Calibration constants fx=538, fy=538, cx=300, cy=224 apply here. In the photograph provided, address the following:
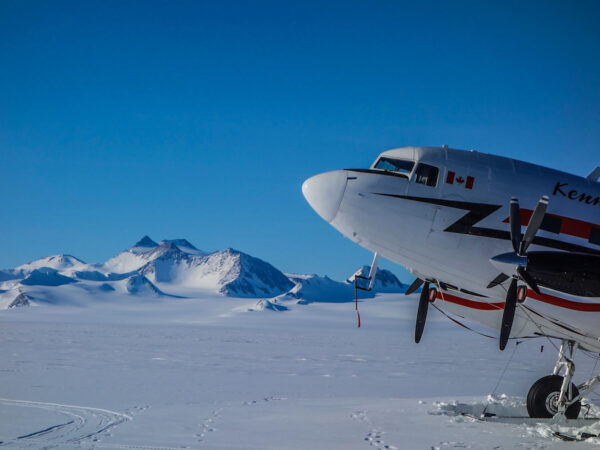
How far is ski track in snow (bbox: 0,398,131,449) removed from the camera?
11961 millimetres

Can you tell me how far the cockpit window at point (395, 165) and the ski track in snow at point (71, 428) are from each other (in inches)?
354

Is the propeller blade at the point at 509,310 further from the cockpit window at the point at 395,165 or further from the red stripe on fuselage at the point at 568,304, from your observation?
the cockpit window at the point at 395,165

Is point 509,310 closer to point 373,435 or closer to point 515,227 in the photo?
point 515,227

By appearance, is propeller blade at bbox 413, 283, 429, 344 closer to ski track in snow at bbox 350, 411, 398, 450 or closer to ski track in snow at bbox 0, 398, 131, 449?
ski track in snow at bbox 350, 411, 398, 450

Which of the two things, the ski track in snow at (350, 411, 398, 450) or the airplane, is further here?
the airplane

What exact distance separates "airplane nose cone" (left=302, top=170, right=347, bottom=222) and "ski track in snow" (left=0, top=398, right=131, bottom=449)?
7.14 metres

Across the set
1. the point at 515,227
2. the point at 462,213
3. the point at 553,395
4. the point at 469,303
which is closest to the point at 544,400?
the point at 553,395

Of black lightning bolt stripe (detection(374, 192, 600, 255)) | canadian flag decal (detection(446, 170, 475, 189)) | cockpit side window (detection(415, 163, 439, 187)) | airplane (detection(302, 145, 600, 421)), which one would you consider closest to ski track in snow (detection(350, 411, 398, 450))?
airplane (detection(302, 145, 600, 421))

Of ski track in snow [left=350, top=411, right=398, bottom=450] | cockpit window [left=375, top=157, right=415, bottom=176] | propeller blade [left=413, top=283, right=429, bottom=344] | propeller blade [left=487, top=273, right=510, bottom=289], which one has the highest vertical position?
cockpit window [left=375, top=157, right=415, bottom=176]

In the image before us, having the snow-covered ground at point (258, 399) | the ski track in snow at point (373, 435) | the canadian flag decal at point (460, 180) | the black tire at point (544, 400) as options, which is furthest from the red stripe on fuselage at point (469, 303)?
the canadian flag decal at point (460, 180)

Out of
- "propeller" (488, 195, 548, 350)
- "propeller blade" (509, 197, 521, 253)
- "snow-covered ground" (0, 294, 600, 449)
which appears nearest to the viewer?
"propeller" (488, 195, 548, 350)

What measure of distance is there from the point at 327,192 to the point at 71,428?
8762mm

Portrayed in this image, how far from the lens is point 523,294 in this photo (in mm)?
10820

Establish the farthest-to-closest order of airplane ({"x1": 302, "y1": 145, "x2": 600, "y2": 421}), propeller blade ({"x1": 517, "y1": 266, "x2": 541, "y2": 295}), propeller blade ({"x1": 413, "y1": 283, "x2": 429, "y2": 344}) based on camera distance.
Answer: propeller blade ({"x1": 413, "y1": 283, "x2": 429, "y2": 344}) → airplane ({"x1": 302, "y1": 145, "x2": 600, "y2": 421}) → propeller blade ({"x1": 517, "y1": 266, "x2": 541, "y2": 295})
